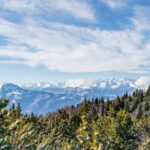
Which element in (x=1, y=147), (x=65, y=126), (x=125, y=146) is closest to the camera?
(x=1, y=147)

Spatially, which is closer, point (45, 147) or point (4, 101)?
point (4, 101)

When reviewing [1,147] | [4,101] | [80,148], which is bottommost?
[80,148]

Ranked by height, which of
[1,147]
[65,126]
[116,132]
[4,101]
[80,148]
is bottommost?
[65,126]

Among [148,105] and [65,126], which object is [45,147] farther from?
[148,105]

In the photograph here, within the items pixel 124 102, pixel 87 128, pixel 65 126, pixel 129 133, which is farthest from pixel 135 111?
pixel 87 128

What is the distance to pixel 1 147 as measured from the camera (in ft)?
18.9

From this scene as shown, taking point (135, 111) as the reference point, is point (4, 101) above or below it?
above

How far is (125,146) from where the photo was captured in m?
54.2

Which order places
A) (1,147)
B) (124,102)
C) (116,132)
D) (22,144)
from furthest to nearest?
(124,102), (116,132), (22,144), (1,147)

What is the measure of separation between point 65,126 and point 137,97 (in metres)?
75.6

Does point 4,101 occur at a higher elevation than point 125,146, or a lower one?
higher

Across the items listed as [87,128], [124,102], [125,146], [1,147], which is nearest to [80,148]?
[87,128]

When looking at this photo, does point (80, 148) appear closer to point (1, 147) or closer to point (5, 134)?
point (5, 134)

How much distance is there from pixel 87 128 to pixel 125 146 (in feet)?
147
